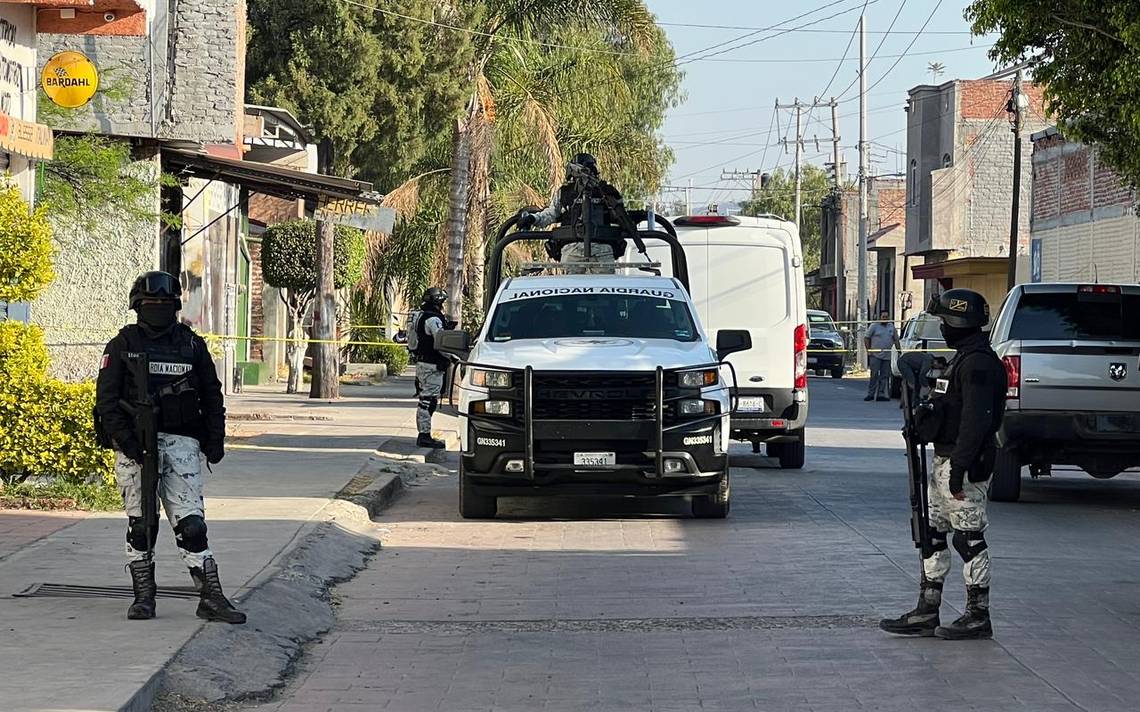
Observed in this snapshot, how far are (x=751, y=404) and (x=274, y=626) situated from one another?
9.63 m

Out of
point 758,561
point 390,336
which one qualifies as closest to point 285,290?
point 390,336

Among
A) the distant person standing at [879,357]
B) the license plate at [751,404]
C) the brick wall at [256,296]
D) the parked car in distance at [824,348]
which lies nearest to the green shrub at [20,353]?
the license plate at [751,404]

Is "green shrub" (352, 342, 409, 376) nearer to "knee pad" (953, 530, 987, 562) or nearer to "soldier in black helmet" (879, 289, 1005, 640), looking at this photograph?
"soldier in black helmet" (879, 289, 1005, 640)

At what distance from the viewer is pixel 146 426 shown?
8.35 m

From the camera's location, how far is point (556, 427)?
13148mm

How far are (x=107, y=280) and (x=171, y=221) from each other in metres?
1.65

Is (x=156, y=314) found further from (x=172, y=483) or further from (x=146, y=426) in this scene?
(x=172, y=483)

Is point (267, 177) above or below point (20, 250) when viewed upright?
above

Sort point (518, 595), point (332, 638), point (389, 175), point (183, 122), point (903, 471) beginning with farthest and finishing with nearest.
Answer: point (389, 175)
point (183, 122)
point (903, 471)
point (518, 595)
point (332, 638)

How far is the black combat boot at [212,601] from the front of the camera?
28.0 ft

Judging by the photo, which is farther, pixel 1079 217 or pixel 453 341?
pixel 1079 217

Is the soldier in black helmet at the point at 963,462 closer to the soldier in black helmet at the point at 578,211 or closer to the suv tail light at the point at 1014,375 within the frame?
the suv tail light at the point at 1014,375

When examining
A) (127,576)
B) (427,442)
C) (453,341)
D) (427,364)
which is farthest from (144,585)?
(427,442)

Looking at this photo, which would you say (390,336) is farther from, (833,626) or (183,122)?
(833,626)
